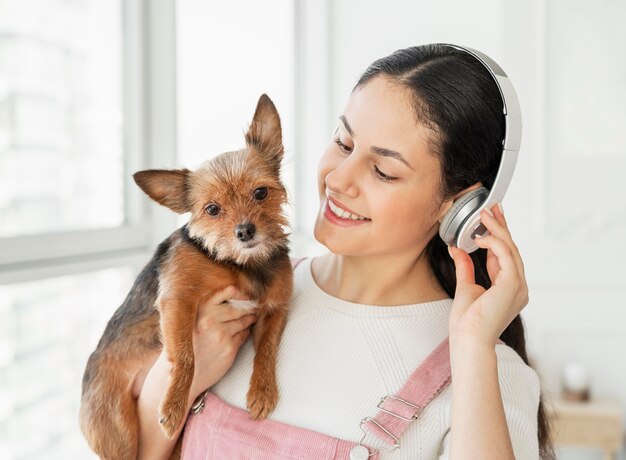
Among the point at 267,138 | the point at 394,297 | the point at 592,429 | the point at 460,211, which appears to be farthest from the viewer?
the point at 592,429

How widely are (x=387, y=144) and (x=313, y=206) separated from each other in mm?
3190

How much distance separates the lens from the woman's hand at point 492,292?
4.56 feet

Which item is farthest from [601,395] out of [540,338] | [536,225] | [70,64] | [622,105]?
[70,64]

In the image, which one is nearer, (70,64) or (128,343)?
(128,343)

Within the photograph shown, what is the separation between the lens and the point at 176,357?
1613 millimetres

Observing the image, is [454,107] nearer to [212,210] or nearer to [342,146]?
[342,146]

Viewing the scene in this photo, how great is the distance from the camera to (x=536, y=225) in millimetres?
4152

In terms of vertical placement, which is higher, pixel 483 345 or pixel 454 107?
pixel 454 107

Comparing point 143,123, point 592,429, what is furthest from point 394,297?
point 592,429

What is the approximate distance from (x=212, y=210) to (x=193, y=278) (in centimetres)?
19

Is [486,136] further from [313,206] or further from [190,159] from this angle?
[313,206]

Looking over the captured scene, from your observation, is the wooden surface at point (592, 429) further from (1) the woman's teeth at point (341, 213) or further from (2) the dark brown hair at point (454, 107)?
(1) the woman's teeth at point (341, 213)

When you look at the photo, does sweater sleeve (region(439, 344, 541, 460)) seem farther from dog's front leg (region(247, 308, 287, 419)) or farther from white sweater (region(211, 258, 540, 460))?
dog's front leg (region(247, 308, 287, 419))

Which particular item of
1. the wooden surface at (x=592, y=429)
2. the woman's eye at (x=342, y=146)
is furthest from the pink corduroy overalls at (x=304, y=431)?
the wooden surface at (x=592, y=429)
